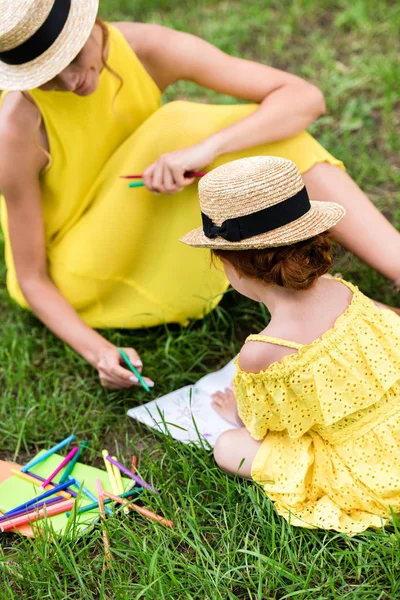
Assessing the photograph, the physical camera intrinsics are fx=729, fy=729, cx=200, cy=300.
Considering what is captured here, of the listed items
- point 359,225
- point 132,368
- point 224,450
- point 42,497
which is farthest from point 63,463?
point 359,225

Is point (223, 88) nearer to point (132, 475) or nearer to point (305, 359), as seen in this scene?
point (305, 359)

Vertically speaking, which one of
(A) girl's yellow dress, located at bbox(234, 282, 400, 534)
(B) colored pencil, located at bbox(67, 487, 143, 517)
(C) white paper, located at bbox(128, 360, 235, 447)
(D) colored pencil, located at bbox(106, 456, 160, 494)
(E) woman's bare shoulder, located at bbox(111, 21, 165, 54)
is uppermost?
(E) woman's bare shoulder, located at bbox(111, 21, 165, 54)

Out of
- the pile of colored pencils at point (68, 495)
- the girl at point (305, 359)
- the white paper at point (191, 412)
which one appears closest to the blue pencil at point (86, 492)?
the pile of colored pencils at point (68, 495)

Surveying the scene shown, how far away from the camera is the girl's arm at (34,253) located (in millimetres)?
2236

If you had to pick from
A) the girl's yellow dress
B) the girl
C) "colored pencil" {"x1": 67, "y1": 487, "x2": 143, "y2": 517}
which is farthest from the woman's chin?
"colored pencil" {"x1": 67, "y1": 487, "x2": 143, "y2": 517}

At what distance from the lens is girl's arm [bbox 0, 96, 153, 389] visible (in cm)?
224

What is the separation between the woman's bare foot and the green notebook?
35 cm

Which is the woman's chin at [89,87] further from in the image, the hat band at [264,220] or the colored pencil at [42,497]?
the colored pencil at [42,497]

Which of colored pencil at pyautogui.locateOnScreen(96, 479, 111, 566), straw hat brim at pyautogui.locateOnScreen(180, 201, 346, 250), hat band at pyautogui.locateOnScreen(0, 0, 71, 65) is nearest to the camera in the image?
straw hat brim at pyautogui.locateOnScreen(180, 201, 346, 250)

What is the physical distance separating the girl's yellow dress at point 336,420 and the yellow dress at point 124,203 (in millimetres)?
709

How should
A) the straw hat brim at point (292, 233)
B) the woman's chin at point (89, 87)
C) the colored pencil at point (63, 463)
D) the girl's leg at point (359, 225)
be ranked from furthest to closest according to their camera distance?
the girl's leg at point (359, 225)
the woman's chin at point (89, 87)
the colored pencil at point (63, 463)
the straw hat brim at point (292, 233)

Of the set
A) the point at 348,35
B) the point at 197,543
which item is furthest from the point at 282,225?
the point at 348,35

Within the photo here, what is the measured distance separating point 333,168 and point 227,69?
0.48 metres

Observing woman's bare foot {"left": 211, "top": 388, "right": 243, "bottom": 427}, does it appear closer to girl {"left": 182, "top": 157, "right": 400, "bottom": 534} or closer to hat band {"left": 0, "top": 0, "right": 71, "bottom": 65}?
girl {"left": 182, "top": 157, "right": 400, "bottom": 534}
